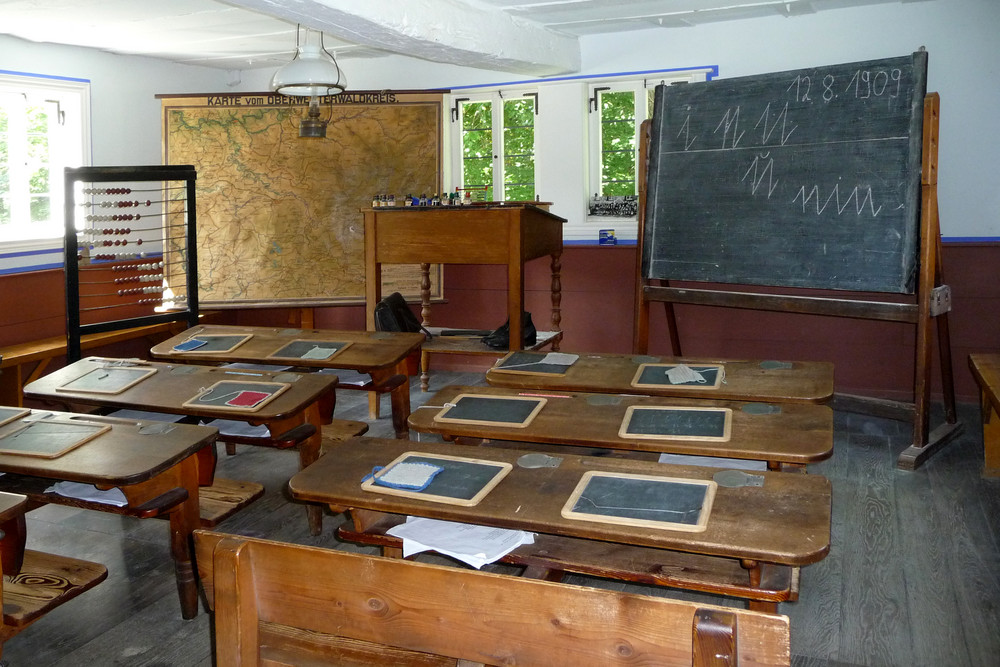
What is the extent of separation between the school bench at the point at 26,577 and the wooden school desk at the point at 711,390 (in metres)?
1.47

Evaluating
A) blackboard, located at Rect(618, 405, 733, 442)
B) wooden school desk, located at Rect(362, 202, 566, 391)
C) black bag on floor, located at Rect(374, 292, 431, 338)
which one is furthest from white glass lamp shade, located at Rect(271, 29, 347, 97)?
blackboard, located at Rect(618, 405, 733, 442)

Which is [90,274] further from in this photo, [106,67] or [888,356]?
[888,356]

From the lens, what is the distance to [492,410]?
263 cm

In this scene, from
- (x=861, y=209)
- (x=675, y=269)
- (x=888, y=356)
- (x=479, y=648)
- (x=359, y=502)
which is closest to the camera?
(x=479, y=648)

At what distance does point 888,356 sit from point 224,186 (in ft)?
14.8

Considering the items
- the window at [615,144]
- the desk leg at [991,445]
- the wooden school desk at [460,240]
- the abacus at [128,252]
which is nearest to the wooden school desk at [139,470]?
the abacus at [128,252]

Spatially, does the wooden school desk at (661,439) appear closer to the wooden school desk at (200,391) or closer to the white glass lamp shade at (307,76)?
the wooden school desk at (200,391)

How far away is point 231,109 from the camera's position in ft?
19.1

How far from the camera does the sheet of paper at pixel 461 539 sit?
1.90 m

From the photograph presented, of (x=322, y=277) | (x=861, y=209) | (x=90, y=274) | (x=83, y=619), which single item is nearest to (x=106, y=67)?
(x=90, y=274)

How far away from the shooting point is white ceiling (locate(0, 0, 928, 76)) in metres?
4.16

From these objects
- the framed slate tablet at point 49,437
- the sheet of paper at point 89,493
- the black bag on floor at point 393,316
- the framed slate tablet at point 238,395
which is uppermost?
the black bag on floor at point 393,316

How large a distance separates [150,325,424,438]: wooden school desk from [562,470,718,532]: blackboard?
1.65 metres

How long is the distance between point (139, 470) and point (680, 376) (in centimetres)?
179
